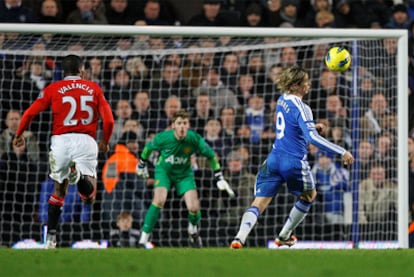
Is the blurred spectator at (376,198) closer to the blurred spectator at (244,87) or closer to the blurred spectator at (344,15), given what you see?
the blurred spectator at (244,87)

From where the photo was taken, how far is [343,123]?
1545cm

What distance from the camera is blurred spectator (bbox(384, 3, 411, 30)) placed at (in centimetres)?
1762

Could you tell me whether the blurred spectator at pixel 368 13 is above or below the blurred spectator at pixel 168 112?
above

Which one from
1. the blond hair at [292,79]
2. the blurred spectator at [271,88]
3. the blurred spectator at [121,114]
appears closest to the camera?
the blond hair at [292,79]

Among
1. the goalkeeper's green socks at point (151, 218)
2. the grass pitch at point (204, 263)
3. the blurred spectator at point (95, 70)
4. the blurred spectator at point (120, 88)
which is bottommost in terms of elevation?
the grass pitch at point (204, 263)

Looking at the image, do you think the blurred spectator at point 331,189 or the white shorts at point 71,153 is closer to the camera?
the white shorts at point 71,153

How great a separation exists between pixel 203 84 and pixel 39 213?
2892 mm

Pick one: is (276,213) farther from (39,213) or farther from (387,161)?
(39,213)

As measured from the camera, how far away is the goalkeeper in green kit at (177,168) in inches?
558

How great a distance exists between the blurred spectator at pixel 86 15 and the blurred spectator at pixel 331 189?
3880 mm

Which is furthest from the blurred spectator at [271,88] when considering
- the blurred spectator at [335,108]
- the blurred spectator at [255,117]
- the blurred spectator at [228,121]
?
the blurred spectator at [335,108]

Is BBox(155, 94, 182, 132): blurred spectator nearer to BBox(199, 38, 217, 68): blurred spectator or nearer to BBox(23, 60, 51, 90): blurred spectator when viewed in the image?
BBox(199, 38, 217, 68): blurred spectator

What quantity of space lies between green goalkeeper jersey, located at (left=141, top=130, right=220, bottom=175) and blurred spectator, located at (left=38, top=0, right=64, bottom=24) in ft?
9.12

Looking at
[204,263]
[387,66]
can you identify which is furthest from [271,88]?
[204,263]
